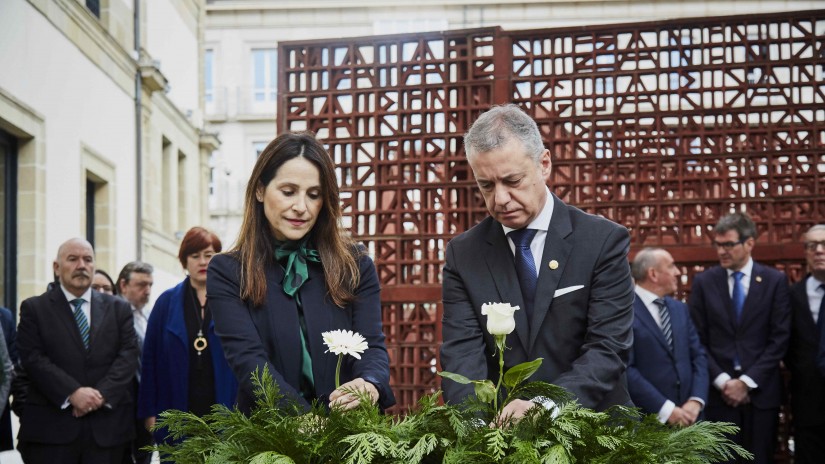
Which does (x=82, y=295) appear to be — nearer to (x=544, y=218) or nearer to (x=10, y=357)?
(x=10, y=357)

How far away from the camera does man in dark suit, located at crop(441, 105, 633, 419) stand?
3498 mm

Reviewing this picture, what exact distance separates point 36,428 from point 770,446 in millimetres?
5178

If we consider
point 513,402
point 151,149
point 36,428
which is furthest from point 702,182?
point 151,149

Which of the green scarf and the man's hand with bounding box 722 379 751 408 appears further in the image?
the man's hand with bounding box 722 379 751 408

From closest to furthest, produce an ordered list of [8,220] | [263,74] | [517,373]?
1. [517,373]
2. [8,220]
3. [263,74]

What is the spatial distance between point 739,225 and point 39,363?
16.5 feet

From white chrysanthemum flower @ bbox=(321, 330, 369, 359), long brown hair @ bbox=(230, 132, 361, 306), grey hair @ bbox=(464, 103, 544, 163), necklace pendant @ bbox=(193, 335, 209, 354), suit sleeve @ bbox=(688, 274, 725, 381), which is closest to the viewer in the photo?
white chrysanthemum flower @ bbox=(321, 330, 369, 359)

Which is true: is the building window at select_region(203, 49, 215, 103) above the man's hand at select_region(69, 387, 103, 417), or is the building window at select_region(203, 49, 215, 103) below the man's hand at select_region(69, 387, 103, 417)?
above

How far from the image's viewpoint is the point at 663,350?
25.5 ft

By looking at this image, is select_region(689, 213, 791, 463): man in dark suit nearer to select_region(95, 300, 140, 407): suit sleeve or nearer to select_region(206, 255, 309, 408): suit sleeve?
select_region(95, 300, 140, 407): suit sleeve

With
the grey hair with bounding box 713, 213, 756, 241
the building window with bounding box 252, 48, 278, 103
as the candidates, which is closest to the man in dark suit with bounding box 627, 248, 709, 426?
the grey hair with bounding box 713, 213, 756, 241

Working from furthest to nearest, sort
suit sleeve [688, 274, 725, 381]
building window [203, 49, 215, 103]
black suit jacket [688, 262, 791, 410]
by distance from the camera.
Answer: building window [203, 49, 215, 103], suit sleeve [688, 274, 725, 381], black suit jacket [688, 262, 791, 410]

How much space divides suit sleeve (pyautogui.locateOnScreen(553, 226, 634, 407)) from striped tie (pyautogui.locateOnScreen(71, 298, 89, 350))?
181 inches

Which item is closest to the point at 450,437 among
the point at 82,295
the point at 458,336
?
the point at 458,336
